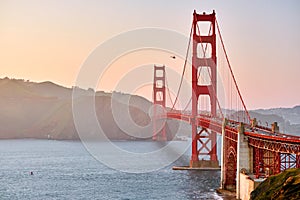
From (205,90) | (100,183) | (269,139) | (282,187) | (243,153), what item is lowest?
(100,183)

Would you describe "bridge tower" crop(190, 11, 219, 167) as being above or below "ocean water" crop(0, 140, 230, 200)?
above

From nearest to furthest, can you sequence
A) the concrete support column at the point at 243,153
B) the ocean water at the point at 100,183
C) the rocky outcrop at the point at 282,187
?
the rocky outcrop at the point at 282,187, the concrete support column at the point at 243,153, the ocean water at the point at 100,183

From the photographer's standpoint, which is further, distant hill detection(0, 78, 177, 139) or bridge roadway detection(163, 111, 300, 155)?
distant hill detection(0, 78, 177, 139)

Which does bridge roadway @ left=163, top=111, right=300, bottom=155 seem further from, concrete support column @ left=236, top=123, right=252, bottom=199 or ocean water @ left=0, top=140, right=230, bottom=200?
ocean water @ left=0, top=140, right=230, bottom=200

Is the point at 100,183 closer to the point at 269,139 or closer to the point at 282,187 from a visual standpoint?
the point at 269,139

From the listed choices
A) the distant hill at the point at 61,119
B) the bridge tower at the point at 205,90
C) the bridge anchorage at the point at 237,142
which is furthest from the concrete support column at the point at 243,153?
the distant hill at the point at 61,119

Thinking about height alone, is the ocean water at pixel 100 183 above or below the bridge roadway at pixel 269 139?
below

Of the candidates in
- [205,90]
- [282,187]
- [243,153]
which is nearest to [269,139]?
[243,153]

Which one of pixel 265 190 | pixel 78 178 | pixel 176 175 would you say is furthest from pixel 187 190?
pixel 265 190

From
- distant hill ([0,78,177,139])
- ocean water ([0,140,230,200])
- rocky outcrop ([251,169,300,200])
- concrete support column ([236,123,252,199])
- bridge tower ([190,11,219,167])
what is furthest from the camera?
distant hill ([0,78,177,139])

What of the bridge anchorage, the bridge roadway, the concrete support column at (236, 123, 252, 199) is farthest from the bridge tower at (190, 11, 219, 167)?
the concrete support column at (236, 123, 252, 199)

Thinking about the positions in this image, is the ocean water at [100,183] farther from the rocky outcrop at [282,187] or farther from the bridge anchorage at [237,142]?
the rocky outcrop at [282,187]

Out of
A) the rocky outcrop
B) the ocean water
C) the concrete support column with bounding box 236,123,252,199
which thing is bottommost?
the ocean water
